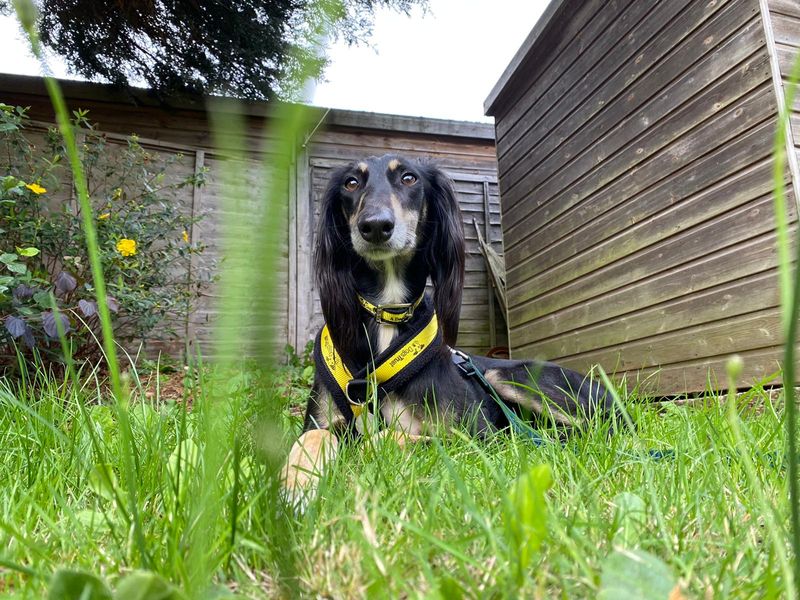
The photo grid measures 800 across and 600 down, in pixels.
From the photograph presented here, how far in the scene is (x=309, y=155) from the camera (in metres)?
8.16

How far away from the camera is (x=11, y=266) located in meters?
3.54

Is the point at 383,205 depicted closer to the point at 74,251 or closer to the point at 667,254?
the point at 667,254

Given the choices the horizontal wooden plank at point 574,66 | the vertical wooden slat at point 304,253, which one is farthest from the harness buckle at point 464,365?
the vertical wooden slat at point 304,253

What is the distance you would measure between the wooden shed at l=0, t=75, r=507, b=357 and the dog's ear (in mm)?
3609

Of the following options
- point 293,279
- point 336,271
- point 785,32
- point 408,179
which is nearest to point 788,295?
point 336,271

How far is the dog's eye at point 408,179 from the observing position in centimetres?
316

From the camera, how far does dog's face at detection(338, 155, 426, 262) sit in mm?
2803

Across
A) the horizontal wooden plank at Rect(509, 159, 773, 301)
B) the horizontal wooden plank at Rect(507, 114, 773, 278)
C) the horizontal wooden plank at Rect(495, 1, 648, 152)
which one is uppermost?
the horizontal wooden plank at Rect(495, 1, 648, 152)

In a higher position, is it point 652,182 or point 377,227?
point 652,182

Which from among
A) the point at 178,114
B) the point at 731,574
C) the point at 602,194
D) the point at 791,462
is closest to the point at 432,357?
the point at 731,574

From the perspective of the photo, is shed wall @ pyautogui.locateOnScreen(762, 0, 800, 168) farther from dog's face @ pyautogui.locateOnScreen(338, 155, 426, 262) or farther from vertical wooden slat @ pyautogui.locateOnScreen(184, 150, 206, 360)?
vertical wooden slat @ pyautogui.locateOnScreen(184, 150, 206, 360)

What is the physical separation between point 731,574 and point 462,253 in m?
2.50

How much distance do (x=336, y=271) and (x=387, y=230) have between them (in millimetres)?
363

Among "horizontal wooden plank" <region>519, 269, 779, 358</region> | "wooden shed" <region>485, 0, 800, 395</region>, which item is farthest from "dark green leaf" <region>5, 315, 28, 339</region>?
"horizontal wooden plank" <region>519, 269, 779, 358</region>
